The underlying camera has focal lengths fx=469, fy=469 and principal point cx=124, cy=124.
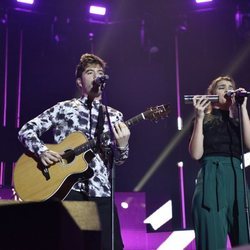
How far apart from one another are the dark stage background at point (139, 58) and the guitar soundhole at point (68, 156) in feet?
10.1

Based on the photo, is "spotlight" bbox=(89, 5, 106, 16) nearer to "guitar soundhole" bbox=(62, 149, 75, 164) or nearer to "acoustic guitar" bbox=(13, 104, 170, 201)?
"acoustic guitar" bbox=(13, 104, 170, 201)

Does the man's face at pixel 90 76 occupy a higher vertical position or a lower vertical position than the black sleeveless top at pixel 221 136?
higher

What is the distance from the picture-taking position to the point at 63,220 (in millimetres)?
1763

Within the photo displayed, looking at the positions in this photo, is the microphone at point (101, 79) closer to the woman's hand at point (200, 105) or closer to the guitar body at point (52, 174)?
the guitar body at point (52, 174)

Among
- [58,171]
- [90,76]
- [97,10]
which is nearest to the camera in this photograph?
[58,171]

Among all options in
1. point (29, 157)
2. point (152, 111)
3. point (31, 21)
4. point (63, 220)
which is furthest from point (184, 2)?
point (63, 220)

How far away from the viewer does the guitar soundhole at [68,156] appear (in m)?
3.31

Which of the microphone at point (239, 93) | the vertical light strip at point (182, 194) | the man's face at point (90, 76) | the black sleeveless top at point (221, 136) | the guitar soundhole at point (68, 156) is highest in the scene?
the man's face at point (90, 76)

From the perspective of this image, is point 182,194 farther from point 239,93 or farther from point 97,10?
point 239,93

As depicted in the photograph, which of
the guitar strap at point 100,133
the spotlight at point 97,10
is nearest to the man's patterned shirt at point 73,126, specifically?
the guitar strap at point 100,133

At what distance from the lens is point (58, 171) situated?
3279 millimetres

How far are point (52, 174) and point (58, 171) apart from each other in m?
0.05

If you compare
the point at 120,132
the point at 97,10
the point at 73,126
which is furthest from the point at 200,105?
the point at 97,10

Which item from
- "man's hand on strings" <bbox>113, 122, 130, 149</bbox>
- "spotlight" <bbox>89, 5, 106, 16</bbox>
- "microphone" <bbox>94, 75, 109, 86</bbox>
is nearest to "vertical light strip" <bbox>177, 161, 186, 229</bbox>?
"spotlight" <bbox>89, 5, 106, 16</bbox>
